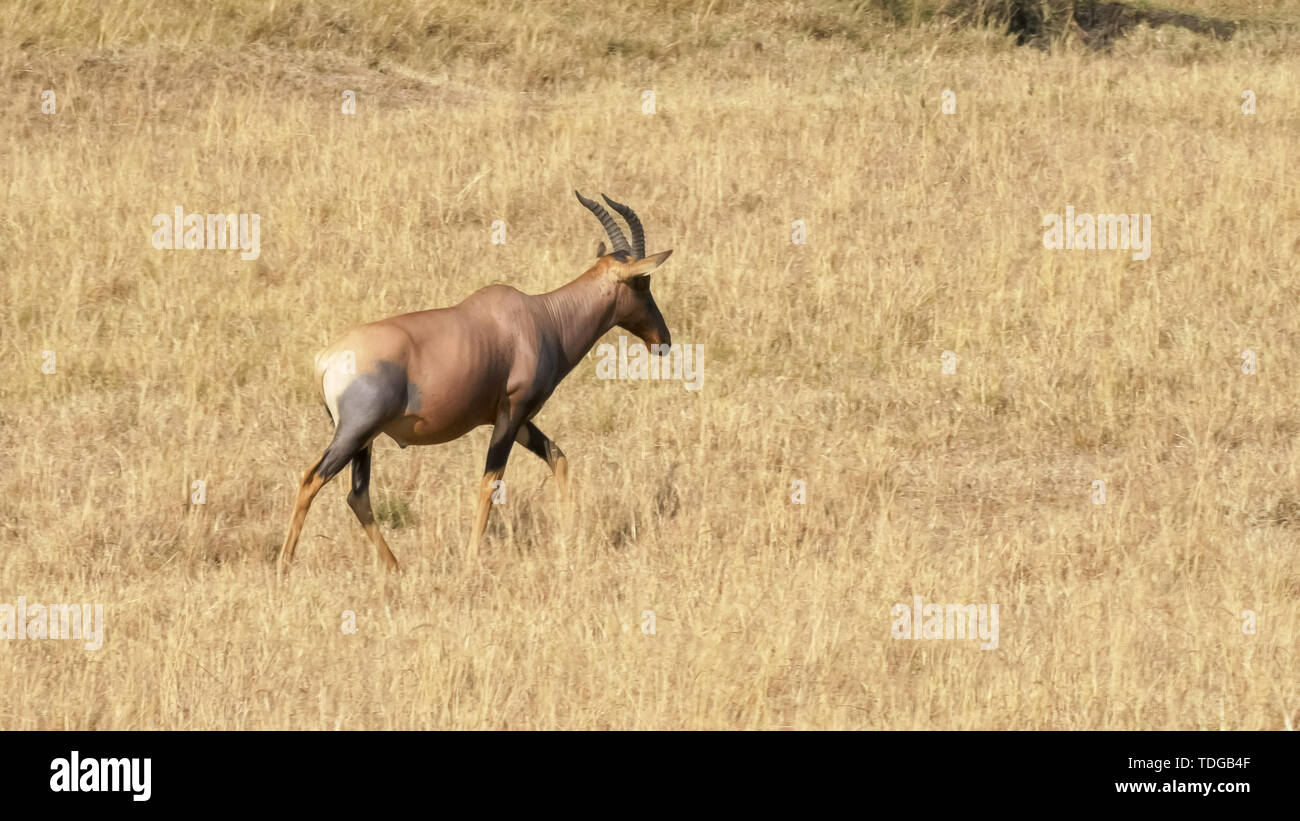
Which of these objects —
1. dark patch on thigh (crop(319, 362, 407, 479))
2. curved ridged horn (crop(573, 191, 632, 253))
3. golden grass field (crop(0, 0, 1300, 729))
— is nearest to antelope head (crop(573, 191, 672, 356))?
curved ridged horn (crop(573, 191, 632, 253))

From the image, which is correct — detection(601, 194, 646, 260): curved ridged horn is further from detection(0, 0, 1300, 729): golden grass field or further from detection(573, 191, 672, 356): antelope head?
detection(0, 0, 1300, 729): golden grass field

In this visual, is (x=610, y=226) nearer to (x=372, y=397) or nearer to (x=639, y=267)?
(x=639, y=267)

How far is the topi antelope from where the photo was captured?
26.4 feet

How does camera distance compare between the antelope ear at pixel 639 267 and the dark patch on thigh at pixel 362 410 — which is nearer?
the dark patch on thigh at pixel 362 410

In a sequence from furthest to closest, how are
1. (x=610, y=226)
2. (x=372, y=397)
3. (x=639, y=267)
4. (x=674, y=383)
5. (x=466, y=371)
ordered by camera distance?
1. (x=674, y=383)
2. (x=610, y=226)
3. (x=639, y=267)
4. (x=466, y=371)
5. (x=372, y=397)

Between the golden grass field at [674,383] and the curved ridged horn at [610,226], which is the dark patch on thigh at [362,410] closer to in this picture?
the golden grass field at [674,383]

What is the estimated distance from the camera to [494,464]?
8508 mm

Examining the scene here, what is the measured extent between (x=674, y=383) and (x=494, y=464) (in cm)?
304

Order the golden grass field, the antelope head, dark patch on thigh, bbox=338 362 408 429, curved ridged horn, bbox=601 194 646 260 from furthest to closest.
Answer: the antelope head < curved ridged horn, bbox=601 194 646 260 < dark patch on thigh, bbox=338 362 408 429 < the golden grass field

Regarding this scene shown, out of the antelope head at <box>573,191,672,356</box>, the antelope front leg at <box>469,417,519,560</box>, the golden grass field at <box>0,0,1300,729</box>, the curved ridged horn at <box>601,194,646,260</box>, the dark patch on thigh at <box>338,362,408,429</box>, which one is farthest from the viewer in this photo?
the antelope head at <box>573,191,672,356</box>

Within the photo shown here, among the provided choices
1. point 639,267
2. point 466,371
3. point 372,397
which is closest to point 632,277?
point 639,267

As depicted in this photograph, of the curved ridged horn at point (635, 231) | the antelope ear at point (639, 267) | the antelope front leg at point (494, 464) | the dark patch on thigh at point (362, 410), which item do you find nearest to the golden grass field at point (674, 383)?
the antelope front leg at point (494, 464)

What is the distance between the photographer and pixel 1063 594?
7.84 metres

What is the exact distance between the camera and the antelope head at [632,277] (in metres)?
8.94
